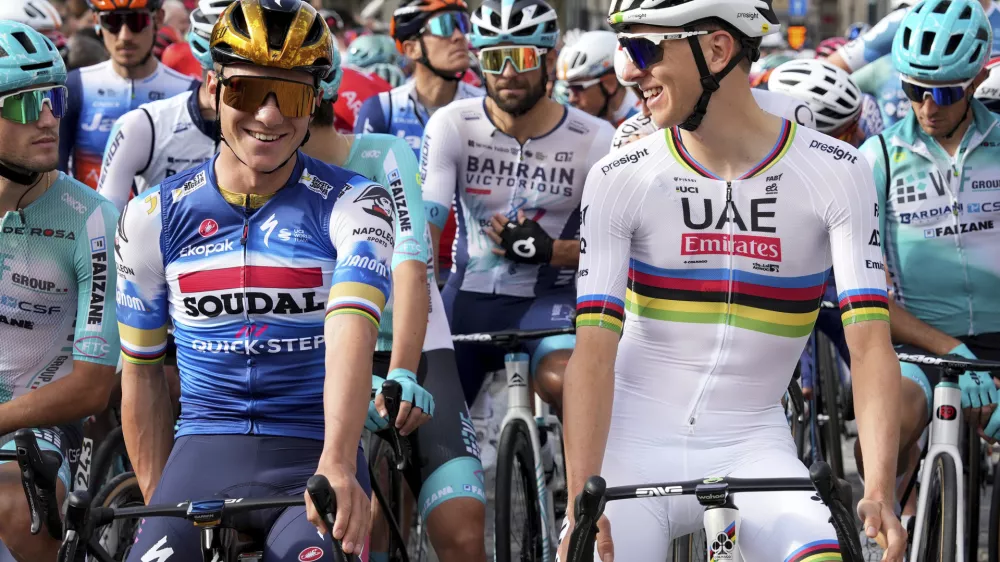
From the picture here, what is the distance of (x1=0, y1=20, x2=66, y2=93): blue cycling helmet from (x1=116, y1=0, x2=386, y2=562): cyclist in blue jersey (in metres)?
1.11

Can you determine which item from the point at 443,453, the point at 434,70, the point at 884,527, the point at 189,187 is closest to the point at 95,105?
the point at 434,70

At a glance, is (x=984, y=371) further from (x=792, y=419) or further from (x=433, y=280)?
(x=433, y=280)

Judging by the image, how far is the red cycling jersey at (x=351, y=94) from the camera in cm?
1002

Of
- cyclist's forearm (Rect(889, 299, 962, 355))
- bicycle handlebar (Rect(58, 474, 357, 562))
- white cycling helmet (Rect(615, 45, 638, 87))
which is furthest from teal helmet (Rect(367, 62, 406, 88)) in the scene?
bicycle handlebar (Rect(58, 474, 357, 562))

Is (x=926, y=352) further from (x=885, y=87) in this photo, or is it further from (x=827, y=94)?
(x=885, y=87)

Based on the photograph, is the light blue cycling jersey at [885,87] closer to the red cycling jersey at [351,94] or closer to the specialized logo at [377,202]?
the red cycling jersey at [351,94]

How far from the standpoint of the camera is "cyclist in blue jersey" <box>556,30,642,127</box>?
1020 centimetres

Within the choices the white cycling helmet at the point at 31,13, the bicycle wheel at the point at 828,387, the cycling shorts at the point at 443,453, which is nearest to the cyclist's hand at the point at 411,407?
the cycling shorts at the point at 443,453

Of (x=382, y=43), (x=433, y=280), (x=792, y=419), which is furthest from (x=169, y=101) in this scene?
(x=382, y=43)

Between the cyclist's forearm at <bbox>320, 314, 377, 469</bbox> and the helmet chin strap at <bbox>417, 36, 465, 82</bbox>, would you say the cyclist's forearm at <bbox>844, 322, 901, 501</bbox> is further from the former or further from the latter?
the helmet chin strap at <bbox>417, 36, 465, 82</bbox>

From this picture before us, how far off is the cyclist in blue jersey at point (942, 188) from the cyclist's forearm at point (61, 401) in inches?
139

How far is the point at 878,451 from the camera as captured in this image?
3.91 metres

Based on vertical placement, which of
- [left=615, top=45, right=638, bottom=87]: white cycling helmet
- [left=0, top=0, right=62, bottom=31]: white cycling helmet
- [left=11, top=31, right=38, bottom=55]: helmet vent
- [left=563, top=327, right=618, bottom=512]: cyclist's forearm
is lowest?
[left=563, top=327, right=618, bottom=512]: cyclist's forearm

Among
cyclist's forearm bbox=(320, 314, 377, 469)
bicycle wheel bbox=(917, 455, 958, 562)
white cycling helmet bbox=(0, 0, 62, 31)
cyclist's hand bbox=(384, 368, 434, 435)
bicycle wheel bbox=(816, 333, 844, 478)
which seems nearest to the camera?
cyclist's forearm bbox=(320, 314, 377, 469)
